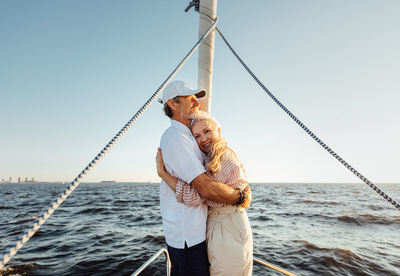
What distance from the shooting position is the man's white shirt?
1.52 metres

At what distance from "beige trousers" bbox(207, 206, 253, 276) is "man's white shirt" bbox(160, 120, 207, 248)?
0.30 ft

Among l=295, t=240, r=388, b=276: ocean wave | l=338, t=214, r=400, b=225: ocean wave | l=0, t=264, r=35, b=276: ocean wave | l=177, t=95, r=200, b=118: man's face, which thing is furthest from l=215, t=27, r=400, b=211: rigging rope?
l=338, t=214, r=400, b=225: ocean wave

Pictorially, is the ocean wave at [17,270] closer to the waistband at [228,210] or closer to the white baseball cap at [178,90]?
the waistband at [228,210]

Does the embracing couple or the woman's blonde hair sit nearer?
the embracing couple

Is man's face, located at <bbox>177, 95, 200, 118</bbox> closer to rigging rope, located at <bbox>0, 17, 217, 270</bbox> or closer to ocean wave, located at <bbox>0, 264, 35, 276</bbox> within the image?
rigging rope, located at <bbox>0, 17, 217, 270</bbox>

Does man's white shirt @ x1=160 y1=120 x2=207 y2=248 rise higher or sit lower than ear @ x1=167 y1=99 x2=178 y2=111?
lower

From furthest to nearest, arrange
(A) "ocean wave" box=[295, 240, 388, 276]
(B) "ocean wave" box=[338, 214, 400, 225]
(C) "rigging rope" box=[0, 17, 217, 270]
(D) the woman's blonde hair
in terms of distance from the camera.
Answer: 1. (B) "ocean wave" box=[338, 214, 400, 225]
2. (A) "ocean wave" box=[295, 240, 388, 276]
3. (D) the woman's blonde hair
4. (C) "rigging rope" box=[0, 17, 217, 270]

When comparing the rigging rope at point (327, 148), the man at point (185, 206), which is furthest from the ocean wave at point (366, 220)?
the man at point (185, 206)

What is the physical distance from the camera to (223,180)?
1688mm

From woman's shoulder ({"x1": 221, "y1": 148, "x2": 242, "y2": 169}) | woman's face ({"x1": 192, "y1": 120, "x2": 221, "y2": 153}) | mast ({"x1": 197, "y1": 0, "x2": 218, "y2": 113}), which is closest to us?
woman's shoulder ({"x1": 221, "y1": 148, "x2": 242, "y2": 169})

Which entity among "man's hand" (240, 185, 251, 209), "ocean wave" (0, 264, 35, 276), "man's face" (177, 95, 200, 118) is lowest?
"ocean wave" (0, 264, 35, 276)

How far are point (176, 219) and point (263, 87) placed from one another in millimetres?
2303

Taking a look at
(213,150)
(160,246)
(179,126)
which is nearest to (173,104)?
(179,126)

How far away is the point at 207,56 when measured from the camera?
2.83 meters
